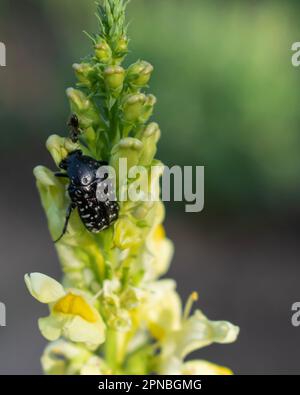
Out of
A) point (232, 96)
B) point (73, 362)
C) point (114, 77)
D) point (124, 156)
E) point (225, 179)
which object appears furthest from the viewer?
point (225, 179)

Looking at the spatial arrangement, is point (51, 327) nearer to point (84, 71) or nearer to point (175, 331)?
point (175, 331)

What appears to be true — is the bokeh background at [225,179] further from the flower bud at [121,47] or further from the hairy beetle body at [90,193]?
the flower bud at [121,47]

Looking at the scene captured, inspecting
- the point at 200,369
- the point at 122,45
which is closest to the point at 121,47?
the point at 122,45

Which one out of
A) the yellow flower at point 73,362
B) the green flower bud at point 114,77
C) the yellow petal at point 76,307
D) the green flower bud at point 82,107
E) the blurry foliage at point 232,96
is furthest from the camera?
the blurry foliage at point 232,96

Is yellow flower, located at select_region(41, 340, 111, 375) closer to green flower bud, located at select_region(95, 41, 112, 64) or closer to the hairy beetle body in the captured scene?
the hairy beetle body

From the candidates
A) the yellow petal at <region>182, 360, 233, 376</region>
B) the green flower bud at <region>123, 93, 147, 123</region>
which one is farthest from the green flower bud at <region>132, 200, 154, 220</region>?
the yellow petal at <region>182, 360, 233, 376</region>

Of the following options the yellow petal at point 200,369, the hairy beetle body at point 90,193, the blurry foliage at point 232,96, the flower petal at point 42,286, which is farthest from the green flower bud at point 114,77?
the blurry foliage at point 232,96

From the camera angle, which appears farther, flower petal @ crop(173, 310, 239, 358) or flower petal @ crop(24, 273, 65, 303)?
flower petal @ crop(173, 310, 239, 358)
